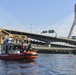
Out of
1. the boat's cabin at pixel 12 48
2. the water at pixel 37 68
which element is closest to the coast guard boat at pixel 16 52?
the boat's cabin at pixel 12 48

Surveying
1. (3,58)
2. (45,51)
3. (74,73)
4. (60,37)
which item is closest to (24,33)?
(60,37)

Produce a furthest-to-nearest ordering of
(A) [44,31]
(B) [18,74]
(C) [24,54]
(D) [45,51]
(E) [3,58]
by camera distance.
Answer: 1. (A) [44,31]
2. (D) [45,51]
3. (E) [3,58]
4. (C) [24,54]
5. (B) [18,74]

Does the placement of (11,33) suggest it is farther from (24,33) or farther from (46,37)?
(46,37)

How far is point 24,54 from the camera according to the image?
216 feet

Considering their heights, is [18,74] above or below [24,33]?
below

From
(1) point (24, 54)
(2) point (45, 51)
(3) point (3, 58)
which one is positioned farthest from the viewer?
(2) point (45, 51)

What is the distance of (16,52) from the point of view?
68188 mm

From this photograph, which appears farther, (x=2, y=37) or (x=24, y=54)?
Answer: (x=2, y=37)

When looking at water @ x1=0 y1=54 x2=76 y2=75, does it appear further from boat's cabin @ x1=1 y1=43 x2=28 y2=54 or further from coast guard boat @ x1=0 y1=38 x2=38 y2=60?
boat's cabin @ x1=1 y1=43 x2=28 y2=54

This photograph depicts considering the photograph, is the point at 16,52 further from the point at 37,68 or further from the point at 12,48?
the point at 37,68

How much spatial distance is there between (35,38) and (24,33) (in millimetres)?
6456

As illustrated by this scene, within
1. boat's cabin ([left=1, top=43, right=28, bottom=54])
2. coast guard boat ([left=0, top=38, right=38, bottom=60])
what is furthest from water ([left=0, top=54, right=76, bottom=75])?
boat's cabin ([left=1, top=43, right=28, bottom=54])

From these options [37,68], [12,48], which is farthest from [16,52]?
[37,68]

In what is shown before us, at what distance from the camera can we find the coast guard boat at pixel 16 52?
66.0 m
